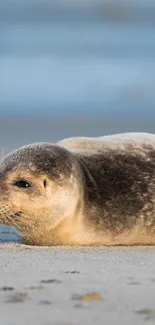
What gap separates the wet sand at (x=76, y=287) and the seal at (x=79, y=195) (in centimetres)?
49

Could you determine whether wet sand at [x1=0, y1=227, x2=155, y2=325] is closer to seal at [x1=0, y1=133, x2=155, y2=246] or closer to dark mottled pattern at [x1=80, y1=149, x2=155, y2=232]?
seal at [x1=0, y1=133, x2=155, y2=246]

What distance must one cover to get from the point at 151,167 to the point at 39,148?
0.99m

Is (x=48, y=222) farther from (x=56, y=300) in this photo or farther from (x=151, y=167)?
(x=56, y=300)

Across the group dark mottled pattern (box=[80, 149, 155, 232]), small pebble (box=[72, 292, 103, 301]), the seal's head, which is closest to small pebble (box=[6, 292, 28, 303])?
small pebble (box=[72, 292, 103, 301])

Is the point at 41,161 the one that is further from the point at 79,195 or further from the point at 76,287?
the point at 76,287

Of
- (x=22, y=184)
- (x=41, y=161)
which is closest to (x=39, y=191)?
(x=22, y=184)

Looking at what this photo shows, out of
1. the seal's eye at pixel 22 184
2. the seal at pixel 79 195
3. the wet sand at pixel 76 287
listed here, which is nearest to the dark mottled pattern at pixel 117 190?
the seal at pixel 79 195

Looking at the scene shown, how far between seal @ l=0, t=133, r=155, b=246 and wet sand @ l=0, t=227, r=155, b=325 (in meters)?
0.49

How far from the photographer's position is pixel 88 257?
6.43m

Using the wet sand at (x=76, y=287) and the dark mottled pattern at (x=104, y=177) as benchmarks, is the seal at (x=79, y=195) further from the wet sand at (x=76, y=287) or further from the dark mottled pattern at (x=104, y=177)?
the wet sand at (x=76, y=287)

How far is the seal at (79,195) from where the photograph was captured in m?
7.20

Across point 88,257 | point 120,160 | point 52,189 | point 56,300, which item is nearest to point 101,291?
point 56,300

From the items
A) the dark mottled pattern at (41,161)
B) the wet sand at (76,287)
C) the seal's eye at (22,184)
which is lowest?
the wet sand at (76,287)

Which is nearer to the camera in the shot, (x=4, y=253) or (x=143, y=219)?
(x=4, y=253)
